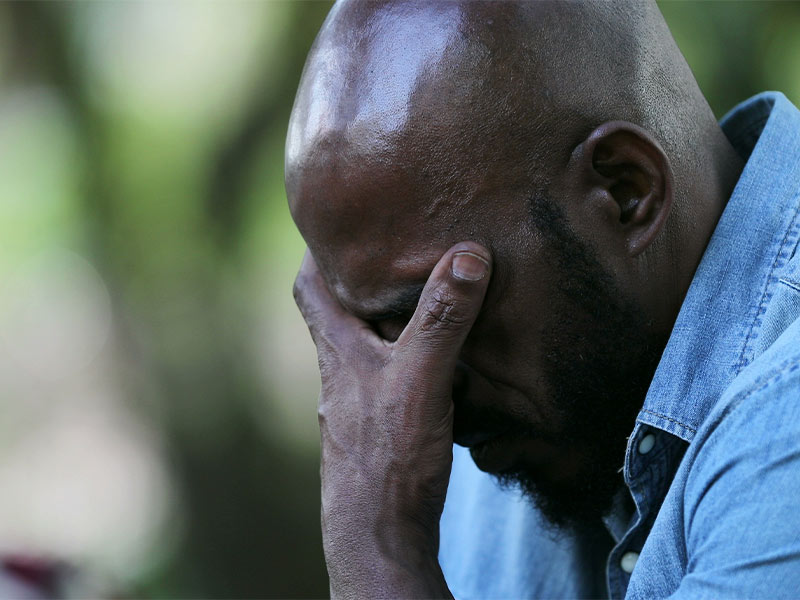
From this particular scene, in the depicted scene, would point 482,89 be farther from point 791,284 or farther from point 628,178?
point 791,284

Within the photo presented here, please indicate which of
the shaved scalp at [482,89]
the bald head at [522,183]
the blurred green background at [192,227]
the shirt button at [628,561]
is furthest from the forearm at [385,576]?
the blurred green background at [192,227]

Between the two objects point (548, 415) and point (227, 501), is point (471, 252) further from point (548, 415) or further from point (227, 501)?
point (227, 501)

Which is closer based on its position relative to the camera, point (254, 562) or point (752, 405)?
point (752, 405)

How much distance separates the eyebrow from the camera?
78.9 inches

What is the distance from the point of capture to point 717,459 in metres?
1.58

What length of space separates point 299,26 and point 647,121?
11.6 ft

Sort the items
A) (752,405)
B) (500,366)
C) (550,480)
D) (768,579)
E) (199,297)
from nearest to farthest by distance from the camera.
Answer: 1. (768,579)
2. (752,405)
3. (500,366)
4. (550,480)
5. (199,297)

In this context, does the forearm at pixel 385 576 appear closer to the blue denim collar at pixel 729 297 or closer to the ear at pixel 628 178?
the blue denim collar at pixel 729 297

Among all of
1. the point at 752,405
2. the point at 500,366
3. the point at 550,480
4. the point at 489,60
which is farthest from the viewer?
the point at 550,480

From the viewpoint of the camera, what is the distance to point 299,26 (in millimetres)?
5141

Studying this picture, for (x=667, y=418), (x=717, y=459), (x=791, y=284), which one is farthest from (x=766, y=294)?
(x=717, y=459)

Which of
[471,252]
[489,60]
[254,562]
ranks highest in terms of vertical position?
[489,60]

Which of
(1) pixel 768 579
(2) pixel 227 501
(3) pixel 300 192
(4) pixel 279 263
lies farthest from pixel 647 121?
(2) pixel 227 501

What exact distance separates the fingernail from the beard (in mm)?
152
